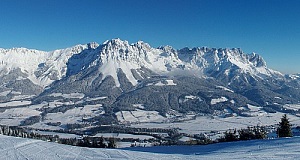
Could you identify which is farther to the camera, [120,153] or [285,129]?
[285,129]

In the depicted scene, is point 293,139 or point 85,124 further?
point 85,124

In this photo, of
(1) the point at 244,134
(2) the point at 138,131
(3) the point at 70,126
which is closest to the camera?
(1) the point at 244,134

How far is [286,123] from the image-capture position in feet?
170

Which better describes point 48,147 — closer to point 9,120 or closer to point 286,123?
point 286,123

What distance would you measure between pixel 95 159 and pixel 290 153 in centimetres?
1676

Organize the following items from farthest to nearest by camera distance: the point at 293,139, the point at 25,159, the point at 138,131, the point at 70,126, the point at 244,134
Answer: the point at 70,126, the point at 138,131, the point at 244,134, the point at 293,139, the point at 25,159

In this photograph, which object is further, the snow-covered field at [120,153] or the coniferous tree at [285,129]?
the coniferous tree at [285,129]

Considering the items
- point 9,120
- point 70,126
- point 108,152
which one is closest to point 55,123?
point 70,126

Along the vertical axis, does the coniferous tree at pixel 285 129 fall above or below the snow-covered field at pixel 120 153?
above

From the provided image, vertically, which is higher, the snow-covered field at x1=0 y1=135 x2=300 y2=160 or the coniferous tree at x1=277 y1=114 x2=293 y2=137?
the coniferous tree at x1=277 y1=114 x2=293 y2=137

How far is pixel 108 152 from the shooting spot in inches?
1318

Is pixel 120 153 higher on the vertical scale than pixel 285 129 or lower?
lower

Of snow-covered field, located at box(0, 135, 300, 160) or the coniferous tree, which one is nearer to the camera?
snow-covered field, located at box(0, 135, 300, 160)

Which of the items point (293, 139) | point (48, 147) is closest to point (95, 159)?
point (48, 147)
